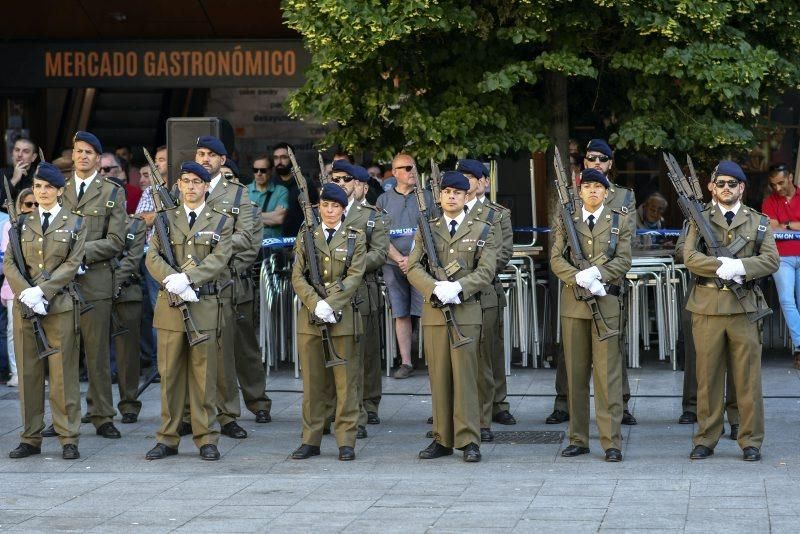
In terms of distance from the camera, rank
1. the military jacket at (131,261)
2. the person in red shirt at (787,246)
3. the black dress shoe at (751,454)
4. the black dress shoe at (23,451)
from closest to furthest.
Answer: the black dress shoe at (751,454)
the black dress shoe at (23,451)
the military jacket at (131,261)
the person in red shirt at (787,246)

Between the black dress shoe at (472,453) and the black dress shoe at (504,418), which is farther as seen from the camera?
the black dress shoe at (504,418)

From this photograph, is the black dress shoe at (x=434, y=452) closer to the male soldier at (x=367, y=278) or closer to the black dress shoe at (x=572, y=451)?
the male soldier at (x=367, y=278)

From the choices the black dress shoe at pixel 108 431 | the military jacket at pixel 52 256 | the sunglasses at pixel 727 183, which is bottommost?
the black dress shoe at pixel 108 431

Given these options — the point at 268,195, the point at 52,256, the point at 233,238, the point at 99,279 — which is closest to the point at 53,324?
the point at 52,256

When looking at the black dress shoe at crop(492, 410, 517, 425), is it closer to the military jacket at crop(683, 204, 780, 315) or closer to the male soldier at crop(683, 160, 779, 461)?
the male soldier at crop(683, 160, 779, 461)

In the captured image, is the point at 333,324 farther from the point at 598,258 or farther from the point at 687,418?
the point at 687,418

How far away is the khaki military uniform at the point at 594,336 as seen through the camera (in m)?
10.6

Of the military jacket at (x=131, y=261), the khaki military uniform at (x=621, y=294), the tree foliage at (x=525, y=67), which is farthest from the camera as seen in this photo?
the tree foliage at (x=525, y=67)

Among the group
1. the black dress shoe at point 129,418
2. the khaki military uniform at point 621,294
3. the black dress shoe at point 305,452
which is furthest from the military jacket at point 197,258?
the khaki military uniform at point 621,294

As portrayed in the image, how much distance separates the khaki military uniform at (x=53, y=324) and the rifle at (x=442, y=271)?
2479mm

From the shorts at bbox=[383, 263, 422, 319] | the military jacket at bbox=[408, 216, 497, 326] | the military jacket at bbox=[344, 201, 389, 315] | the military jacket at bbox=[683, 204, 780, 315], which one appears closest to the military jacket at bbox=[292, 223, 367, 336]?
the military jacket at bbox=[344, 201, 389, 315]

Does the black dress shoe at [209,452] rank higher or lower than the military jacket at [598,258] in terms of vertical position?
lower

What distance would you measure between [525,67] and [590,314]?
10.4ft

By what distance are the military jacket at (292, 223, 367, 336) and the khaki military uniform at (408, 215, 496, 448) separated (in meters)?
0.40
